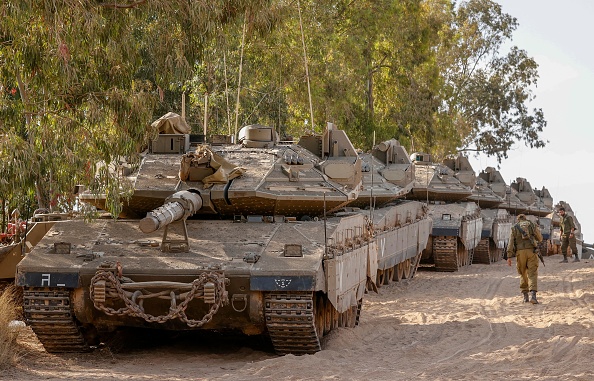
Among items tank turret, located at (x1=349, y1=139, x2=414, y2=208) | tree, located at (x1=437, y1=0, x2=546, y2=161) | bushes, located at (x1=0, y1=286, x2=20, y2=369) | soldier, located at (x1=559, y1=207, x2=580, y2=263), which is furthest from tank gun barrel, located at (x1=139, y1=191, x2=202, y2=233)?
tree, located at (x1=437, y1=0, x2=546, y2=161)

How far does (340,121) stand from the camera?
4012 centimetres

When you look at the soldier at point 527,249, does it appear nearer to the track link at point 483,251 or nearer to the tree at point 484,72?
the track link at point 483,251

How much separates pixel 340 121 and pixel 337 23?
11.9 ft

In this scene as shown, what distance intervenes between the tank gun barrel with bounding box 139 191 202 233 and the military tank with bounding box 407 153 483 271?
40.1 feet

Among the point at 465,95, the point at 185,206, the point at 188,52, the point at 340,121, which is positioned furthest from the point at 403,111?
the point at 185,206

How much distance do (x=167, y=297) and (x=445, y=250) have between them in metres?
14.4

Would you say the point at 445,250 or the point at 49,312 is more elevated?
the point at 49,312

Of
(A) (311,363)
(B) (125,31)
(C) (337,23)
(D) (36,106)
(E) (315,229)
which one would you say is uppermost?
(C) (337,23)

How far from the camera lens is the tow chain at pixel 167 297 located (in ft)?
36.9

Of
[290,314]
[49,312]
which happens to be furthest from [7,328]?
[290,314]

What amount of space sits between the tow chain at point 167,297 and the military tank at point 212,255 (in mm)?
14

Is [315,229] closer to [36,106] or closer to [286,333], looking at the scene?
[286,333]

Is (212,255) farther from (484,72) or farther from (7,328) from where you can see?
(484,72)

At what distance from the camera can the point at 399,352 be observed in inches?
492
